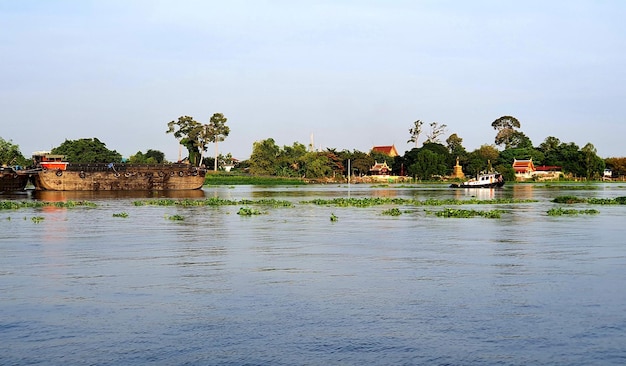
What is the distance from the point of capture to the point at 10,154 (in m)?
132

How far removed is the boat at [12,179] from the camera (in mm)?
89069

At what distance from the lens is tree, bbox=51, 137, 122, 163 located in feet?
478

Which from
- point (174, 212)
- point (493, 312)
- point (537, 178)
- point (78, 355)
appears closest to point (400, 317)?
point (493, 312)

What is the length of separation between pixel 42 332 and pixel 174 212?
3539cm

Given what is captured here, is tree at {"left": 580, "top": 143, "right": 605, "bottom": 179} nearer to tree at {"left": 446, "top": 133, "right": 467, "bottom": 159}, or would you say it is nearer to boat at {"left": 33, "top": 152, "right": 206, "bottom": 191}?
tree at {"left": 446, "top": 133, "right": 467, "bottom": 159}

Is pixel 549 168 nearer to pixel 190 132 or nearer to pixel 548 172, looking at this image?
pixel 548 172

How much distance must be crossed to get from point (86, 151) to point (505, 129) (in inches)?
4276

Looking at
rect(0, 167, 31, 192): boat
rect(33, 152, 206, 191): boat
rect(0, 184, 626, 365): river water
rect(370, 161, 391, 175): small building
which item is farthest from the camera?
rect(370, 161, 391, 175): small building

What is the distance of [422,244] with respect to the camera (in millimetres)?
28125

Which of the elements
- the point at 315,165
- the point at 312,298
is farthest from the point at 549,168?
the point at 312,298

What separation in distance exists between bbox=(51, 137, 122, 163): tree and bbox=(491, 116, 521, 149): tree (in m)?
100

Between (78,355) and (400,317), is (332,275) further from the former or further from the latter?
(78,355)

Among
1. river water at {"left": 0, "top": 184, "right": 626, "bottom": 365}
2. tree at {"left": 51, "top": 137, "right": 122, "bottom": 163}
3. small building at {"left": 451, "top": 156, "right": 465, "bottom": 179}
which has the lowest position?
river water at {"left": 0, "top": 184, "right": 626, "bottom": 365}

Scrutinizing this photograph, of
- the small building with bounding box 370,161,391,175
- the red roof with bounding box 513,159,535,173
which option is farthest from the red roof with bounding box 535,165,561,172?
the small building with bounding box 370,161,391,175
